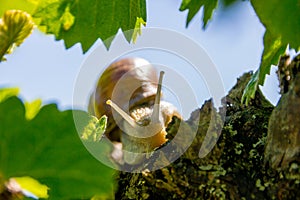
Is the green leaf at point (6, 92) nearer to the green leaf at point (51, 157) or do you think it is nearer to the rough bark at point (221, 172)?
the green leaf at point (51, 157)

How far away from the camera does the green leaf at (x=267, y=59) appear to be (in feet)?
3.37

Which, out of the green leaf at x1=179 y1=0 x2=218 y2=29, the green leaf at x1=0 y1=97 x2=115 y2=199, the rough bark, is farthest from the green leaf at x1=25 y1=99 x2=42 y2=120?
the green leaf at x1=179 y1=0 x2=218 y2=29

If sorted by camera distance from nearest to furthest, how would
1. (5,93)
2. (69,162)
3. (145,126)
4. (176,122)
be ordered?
(69,162)
(5,93)
(176,122)
(145,126)

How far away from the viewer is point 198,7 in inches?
42.3

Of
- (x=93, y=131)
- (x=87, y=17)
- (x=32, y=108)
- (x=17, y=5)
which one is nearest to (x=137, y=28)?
(x=87, y=17)

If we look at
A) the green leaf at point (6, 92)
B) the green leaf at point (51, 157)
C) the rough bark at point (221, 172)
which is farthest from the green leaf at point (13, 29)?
the rough bark at point (221, 172)

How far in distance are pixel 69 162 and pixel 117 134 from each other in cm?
58

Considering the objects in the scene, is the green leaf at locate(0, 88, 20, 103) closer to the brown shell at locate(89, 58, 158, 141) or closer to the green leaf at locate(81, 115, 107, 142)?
the green leaf at locate(81, 115, 107, 142)

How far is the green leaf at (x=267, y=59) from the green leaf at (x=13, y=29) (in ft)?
1.20

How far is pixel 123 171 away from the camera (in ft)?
3.54

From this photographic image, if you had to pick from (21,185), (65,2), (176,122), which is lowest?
(21,185)

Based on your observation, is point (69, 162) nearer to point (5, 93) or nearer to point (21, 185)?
point (21, 185)

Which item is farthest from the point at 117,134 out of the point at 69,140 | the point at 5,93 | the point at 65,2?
the point at 69,140

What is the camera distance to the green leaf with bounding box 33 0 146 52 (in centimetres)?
115
